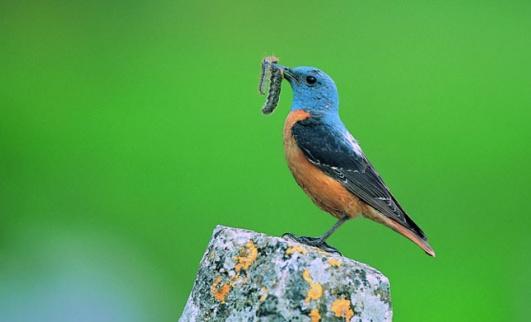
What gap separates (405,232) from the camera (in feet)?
23.2

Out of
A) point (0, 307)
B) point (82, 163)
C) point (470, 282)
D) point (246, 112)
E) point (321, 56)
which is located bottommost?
point (0, 307)

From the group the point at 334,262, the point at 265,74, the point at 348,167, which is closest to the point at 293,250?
the point at 334,262

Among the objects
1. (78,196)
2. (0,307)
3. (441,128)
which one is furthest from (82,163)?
(441,128)

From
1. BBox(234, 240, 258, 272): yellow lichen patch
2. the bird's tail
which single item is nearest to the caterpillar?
the bird's tail

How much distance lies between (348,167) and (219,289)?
2.86m

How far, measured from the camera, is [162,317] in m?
8.81

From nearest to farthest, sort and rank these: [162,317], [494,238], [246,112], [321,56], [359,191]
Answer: [359,191]
[162,317]
[494,238]
[246,112]
[321,56]

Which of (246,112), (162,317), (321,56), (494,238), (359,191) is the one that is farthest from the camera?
(321,56)

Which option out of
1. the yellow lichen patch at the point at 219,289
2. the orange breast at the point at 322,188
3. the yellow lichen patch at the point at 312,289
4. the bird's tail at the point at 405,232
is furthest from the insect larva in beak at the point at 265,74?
the yellow lichen patch at the point at 312,289

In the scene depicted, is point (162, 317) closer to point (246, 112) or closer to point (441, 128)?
point (246, 112)

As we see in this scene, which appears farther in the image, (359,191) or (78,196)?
(78,196)

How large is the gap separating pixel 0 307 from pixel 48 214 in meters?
1.34

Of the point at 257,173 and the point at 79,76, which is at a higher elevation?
the point at 79,76

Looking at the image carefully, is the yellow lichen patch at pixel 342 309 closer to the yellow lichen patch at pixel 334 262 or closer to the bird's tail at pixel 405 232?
Result: the yellow lichen patch at pixel 334 262
